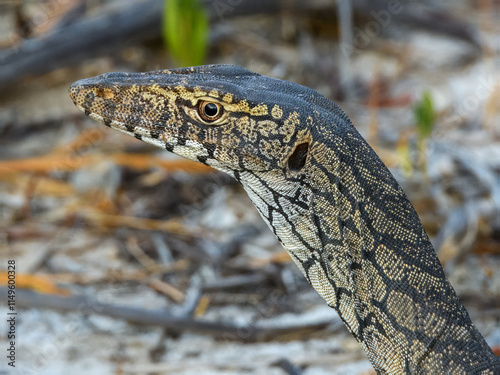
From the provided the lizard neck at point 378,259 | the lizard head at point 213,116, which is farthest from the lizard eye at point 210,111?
the lizard neck at point 378,259

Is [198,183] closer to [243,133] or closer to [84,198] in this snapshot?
[84,198]

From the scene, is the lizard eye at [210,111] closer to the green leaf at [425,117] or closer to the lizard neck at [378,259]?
the lizard neck at [378,259]

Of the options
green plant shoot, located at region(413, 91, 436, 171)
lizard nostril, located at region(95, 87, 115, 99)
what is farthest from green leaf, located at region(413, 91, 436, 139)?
lizard nostril, located at region(95, 87, 115, 99)

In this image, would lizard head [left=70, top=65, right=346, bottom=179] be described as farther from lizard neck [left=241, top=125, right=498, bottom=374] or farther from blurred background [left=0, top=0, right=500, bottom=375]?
blurred background [left=0, top=0, right=500, bottom=375]

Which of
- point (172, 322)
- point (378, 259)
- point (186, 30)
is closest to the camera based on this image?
point (378, 259)

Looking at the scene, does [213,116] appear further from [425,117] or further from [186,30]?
[186,30]

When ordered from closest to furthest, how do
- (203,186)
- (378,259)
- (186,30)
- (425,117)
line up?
1. (378,259)
2. (425,117)
3. (203,186)
4. (186,30)

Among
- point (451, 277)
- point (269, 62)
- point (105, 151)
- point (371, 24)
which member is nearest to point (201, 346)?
point (451, 277)

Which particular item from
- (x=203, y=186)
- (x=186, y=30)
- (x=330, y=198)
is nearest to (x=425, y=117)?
(x=203, y=186)

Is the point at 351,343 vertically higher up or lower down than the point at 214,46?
lower down
